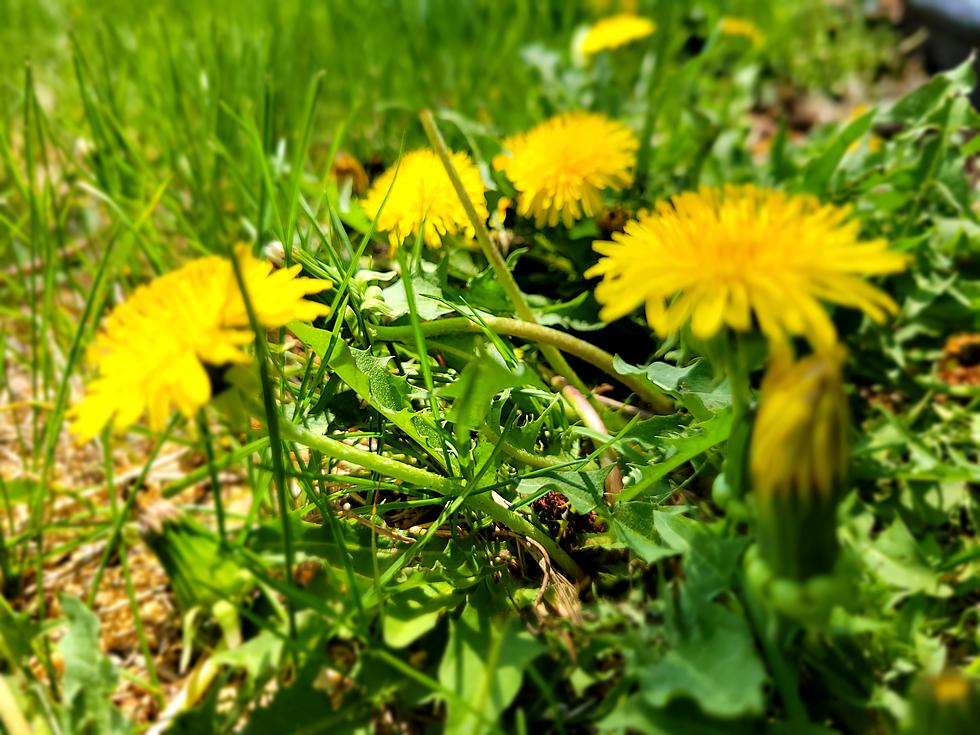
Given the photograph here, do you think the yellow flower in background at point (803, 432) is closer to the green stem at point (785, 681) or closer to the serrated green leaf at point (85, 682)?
the green stem at point (785, 681)

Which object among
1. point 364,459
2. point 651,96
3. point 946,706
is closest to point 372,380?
point 364,459

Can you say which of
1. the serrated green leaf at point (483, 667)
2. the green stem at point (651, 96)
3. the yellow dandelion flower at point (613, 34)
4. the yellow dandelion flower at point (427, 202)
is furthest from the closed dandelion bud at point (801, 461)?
the yellow dandelion flower at point (613, 34)

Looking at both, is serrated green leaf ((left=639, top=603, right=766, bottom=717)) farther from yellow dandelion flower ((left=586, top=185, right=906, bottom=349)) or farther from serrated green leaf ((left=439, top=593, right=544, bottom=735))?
yellow dandelion flower ((left=586, top=185, right=906, bottom=349))

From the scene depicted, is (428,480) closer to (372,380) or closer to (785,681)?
(372,380)

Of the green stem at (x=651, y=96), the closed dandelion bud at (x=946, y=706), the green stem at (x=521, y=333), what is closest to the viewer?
the closed dandelion bud at (x=946, y=706)

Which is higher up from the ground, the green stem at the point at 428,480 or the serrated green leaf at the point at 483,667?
the green stem at the point at 428,480

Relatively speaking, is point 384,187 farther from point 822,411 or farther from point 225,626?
point 822,411
